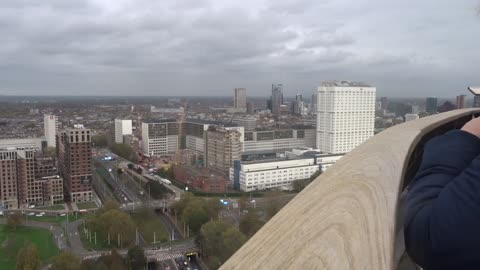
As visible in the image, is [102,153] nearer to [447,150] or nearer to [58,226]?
[58,226]

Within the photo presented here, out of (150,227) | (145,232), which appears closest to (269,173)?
(150,227)

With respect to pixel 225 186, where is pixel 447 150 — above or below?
above

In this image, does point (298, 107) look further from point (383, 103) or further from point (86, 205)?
point (86, 205)

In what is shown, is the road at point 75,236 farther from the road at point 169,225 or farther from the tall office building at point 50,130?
the tall office building at point 50,130

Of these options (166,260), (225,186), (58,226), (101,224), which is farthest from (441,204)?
(225,186)

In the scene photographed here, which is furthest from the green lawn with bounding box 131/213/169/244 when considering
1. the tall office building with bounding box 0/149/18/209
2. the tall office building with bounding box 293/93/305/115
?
the tall office building with bounding box 293/93/305/115

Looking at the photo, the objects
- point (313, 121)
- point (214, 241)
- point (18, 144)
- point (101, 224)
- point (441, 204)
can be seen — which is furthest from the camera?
point (313, 121)

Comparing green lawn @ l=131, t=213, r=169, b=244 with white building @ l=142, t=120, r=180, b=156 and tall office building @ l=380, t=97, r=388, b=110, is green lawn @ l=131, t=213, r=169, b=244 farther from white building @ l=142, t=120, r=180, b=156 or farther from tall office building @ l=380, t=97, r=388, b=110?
tall office building @ l=380, t=97, r=388, b=110
